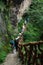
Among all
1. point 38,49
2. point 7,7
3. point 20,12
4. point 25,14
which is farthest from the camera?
point 25,14

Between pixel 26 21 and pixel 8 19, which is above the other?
pixel 8 19

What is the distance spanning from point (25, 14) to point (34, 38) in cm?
504

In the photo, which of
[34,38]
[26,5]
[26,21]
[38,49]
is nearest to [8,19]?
[34,38]

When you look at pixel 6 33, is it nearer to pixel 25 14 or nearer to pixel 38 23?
pixel 38 23

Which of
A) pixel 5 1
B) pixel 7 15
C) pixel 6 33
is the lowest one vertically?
pixel 6 33


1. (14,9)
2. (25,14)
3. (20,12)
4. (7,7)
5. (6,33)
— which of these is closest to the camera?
(6,33)

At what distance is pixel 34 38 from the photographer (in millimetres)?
18016

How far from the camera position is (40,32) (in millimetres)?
19609

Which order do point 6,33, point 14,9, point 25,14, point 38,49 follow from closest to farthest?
point 38,49
point 6,33
point 14,9
point 25,14

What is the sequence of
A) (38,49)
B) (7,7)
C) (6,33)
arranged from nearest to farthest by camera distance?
(38,49)
(6,33)
(7,7)

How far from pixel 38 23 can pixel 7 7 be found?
393 cm

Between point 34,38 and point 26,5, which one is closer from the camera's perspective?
point 34,38

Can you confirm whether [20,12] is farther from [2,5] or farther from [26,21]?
[2,5]

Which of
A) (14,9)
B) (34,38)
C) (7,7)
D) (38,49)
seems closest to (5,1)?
(7,7)
